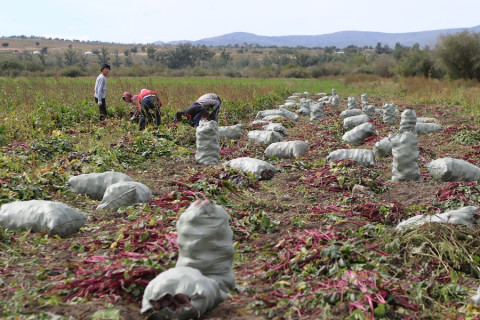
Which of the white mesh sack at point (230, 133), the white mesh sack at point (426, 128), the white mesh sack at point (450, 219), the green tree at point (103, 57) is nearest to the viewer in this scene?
the white mesh sack at point (450, 219)

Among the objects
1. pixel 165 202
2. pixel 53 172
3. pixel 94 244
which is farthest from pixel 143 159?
pixel 94 244

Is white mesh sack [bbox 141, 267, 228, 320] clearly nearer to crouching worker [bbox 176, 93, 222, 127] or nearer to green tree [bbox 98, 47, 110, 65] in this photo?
crouching worker [bbox 176, 93, 222, 127]

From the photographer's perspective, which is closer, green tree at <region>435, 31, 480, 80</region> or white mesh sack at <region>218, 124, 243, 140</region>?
white mesh sack at <region>218, 124, 243, 140</region>

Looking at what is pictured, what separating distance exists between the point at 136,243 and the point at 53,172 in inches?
113

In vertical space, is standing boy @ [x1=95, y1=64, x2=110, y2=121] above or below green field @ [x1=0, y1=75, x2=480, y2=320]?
above

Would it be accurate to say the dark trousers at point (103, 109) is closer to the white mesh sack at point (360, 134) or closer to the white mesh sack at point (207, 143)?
the white mesh sack at point (207, 143)

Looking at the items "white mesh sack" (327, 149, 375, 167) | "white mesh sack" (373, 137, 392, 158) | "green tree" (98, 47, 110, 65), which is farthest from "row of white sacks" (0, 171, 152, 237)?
"green tree" (98, 47, 110, 65)

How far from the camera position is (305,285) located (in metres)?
3.08

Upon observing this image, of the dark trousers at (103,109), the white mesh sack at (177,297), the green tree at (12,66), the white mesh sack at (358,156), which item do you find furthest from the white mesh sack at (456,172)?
the green tree at (12,66)

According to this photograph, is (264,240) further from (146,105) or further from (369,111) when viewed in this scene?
(369,111)

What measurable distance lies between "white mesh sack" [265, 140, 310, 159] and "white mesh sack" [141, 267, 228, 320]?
17.7ft

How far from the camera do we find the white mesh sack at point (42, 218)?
4195 millimetres

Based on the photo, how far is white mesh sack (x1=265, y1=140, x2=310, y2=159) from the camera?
7.91 m

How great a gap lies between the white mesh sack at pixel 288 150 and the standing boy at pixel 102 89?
4.87 metres
